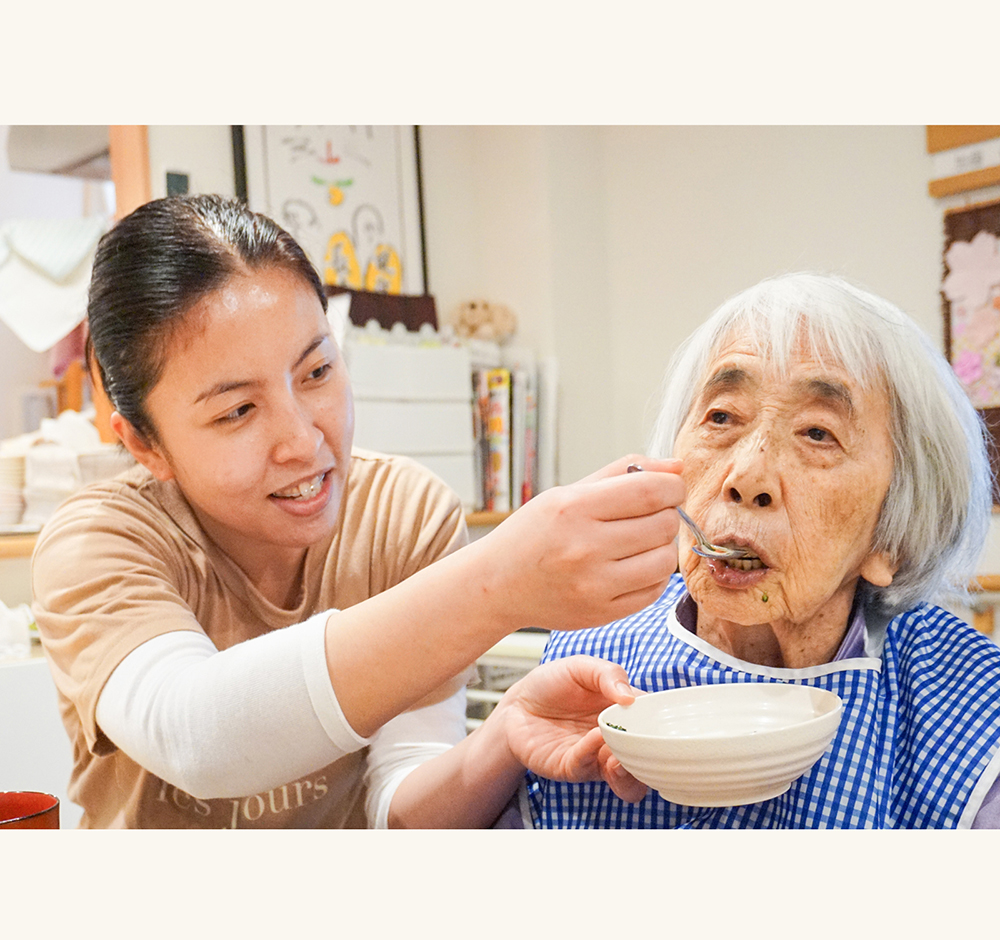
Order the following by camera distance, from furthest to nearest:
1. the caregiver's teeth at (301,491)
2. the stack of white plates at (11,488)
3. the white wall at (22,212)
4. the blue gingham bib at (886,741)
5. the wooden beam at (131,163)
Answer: the white wall at (22,212)
the stack of white plates at (11,488)
the wooden beam at (131,163)
the caregiver's teeth at (301,491)
the blue gingham bib at (886,741)

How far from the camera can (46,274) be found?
133 cm

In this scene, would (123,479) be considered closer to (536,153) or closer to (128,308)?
(128,308)

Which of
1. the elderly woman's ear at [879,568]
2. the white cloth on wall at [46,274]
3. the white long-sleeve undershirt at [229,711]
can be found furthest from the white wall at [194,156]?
the elderly woman's ear at [879,568]

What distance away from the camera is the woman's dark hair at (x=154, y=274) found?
743mm

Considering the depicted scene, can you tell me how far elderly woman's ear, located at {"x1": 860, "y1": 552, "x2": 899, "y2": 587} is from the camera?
2.40 ft

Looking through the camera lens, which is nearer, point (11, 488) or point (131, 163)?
point (131, 163)

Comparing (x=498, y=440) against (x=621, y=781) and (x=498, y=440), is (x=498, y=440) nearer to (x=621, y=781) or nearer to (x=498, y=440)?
(x=498, y=440)

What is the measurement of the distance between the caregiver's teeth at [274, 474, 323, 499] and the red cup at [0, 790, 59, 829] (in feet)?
1.03

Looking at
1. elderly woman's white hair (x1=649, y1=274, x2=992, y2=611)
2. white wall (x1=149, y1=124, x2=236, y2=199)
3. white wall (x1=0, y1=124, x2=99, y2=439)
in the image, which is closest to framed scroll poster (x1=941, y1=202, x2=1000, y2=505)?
elderly woman's white hair (x1=649, y1=274, x2=992, y2=611)

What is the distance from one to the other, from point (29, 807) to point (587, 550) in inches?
22.4

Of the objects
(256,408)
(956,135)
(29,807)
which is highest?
(956,135)

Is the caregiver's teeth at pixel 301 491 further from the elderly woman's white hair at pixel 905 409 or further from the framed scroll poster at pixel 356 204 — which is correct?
the framed scroll poster at pixel 356 204

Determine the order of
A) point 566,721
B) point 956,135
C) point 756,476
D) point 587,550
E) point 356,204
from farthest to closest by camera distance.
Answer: point 356,204 → point 956,135 → point 566,721 → point 756,476 → point 587,550

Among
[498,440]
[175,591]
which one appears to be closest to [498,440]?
[498,440]
